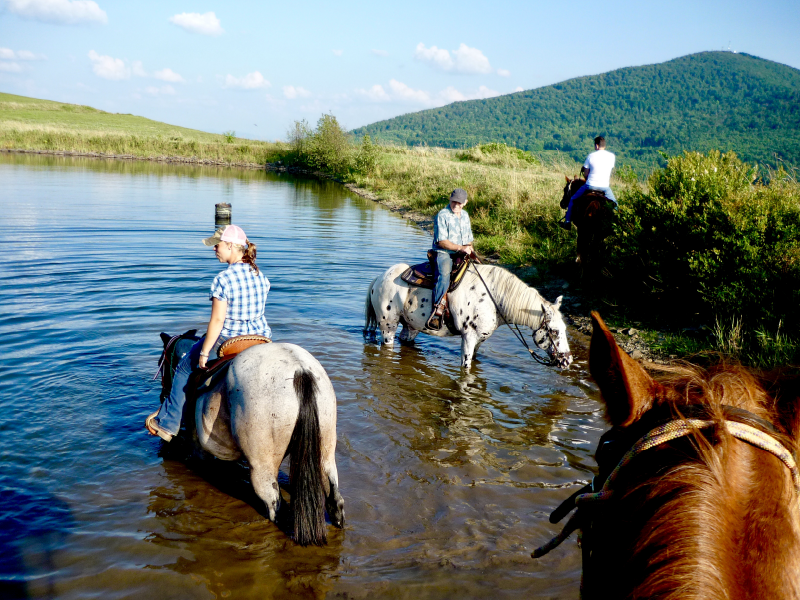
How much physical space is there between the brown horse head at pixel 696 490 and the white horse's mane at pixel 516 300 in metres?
6.17

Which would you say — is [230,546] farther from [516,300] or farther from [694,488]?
[516,300]

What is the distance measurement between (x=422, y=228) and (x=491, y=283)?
13.5 metres

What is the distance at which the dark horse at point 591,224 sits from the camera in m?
11.0

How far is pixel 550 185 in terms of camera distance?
19969 mm

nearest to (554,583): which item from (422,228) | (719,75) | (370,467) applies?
(370,467)

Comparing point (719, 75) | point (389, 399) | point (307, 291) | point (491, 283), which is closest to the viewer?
point (389, 399)

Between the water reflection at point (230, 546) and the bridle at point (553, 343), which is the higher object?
the bridle at point (553, 343)

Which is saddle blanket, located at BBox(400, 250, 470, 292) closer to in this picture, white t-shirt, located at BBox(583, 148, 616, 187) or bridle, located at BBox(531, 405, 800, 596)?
white t-shirt, located at BBox(583, 148, 616, 187)

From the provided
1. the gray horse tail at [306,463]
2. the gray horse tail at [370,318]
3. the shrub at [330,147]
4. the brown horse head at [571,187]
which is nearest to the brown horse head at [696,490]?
the gray horse tail at [306,463]

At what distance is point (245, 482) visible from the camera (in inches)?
196

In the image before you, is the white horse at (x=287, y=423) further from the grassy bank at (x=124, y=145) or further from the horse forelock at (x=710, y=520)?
the grassy bank at (x=124, y=145)

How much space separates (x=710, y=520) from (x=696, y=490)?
0.07 m

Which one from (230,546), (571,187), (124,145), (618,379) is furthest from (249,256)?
(124,145)

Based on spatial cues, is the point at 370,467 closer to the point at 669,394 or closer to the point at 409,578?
the point at 409,578
